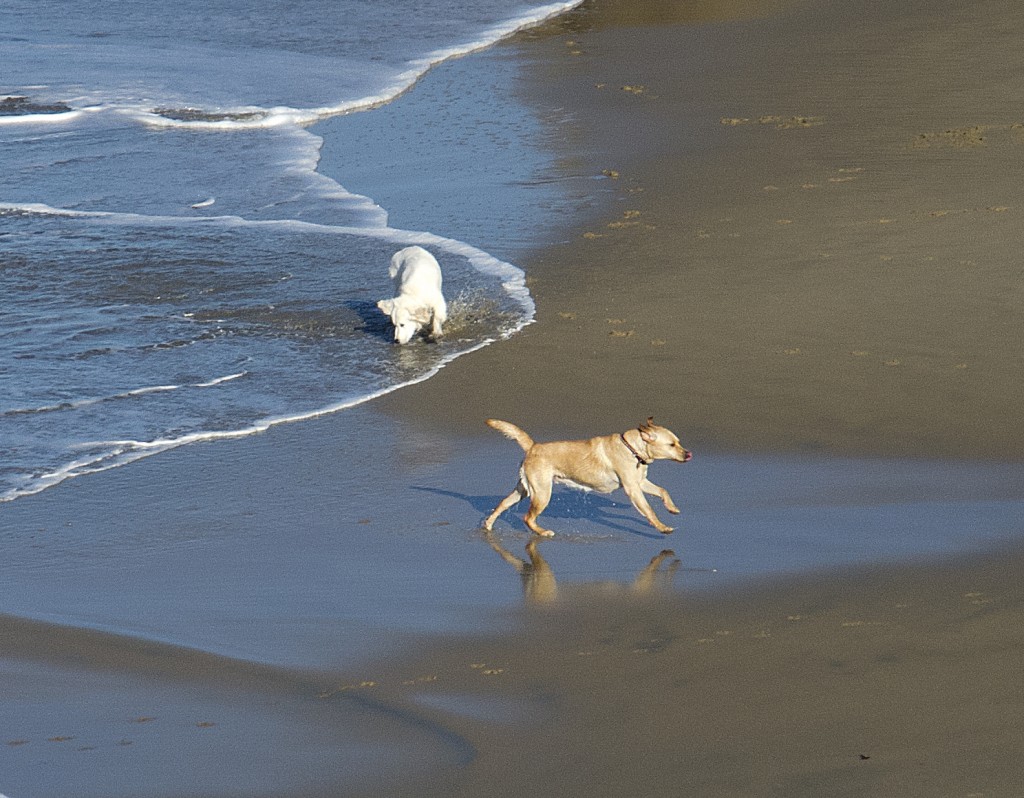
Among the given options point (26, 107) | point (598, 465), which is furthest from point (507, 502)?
point (26, 107)

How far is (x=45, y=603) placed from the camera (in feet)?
20.6

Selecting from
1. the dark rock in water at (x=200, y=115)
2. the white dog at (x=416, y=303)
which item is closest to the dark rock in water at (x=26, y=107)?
the dark rock in water at (x=200, y=115)

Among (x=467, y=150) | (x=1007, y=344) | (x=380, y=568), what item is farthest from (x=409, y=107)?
(x=380, y=568)

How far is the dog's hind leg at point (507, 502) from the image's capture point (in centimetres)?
692

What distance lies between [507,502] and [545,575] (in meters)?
0.60

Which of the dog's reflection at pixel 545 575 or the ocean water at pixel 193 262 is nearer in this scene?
the dog's reflection at pixel 545 575

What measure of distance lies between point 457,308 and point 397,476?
11.0ft

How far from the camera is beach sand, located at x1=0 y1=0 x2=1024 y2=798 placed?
4691mm

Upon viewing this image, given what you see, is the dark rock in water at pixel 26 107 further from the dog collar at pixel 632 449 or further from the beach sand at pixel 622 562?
the dog collar at pixel 632 449

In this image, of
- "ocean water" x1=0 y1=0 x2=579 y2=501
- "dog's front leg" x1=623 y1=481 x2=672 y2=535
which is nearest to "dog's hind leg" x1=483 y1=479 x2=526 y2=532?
"dog's front leg" x1=623 y1=481 x2=672 y2=535

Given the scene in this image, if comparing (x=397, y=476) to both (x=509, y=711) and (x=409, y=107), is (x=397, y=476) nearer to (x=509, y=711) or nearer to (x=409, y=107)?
(x=509, y=711)

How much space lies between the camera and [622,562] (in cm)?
656

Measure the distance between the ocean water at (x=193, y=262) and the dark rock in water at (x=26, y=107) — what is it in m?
0.07

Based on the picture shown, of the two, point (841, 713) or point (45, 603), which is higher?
point (841, 713)
